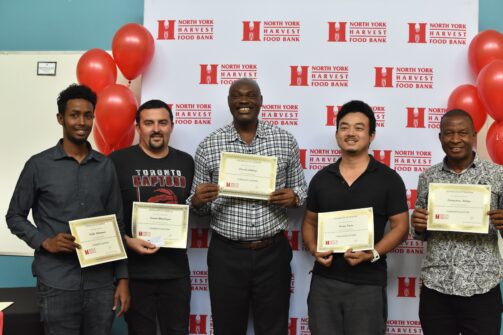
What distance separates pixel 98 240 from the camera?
197cm

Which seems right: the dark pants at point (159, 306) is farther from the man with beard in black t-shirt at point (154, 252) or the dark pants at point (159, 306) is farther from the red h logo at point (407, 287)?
the red h logo at point (407, 287)

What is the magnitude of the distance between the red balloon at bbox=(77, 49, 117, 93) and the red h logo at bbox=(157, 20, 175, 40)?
38cm

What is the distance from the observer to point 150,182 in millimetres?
2322

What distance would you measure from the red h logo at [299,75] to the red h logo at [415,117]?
0.66 meters

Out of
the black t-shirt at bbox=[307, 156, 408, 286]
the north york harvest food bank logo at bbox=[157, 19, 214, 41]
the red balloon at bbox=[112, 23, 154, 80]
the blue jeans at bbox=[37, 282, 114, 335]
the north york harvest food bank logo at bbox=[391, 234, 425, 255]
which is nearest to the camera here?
the blue jeans at bbox=[37, 282, 114, 335]

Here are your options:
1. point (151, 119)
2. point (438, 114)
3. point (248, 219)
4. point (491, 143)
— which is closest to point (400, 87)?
point (438, 114)

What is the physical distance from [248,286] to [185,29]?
163cm

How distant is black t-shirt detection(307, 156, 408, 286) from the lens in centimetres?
212

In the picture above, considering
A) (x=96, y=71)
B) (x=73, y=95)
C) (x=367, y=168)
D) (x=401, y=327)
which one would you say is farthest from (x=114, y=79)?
(x=401, y=327)

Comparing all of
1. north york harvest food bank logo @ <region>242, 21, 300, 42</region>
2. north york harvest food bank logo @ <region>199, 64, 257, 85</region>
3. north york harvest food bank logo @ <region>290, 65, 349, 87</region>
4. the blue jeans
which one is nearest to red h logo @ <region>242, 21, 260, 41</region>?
north york harvest food bank logo @ <region>242, 21, 300, 42</region>

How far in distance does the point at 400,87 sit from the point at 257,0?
3.43ft

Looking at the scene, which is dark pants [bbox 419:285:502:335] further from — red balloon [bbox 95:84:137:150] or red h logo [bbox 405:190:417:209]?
red balloon [bbox 95:84:137:150]

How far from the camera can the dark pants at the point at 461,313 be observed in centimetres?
198

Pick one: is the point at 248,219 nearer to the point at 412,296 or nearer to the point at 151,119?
the point at 151,119
